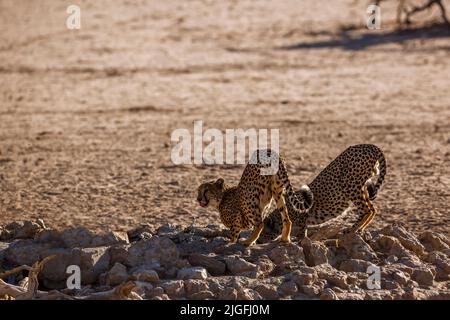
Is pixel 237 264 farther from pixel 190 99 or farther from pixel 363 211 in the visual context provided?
pixel 190 99

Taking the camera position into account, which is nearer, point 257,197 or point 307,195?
point 257,197

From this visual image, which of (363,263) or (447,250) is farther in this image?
(447,250)

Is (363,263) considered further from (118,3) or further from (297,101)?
(118,3)

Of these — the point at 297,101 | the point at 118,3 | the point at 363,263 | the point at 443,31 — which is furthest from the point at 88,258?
the point at 118,3

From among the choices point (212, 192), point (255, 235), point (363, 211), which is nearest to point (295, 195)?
point (255, 235)

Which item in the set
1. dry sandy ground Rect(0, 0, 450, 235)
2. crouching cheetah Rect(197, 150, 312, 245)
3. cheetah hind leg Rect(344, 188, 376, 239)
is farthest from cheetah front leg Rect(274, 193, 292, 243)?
dry sandy ground Rect(0, 0, 450, 235)

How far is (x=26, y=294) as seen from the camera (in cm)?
702

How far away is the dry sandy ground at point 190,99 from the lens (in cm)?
1051

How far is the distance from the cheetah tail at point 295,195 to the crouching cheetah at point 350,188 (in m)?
0.09

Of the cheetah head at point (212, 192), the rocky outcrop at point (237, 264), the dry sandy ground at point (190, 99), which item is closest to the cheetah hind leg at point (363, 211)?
the rocky outcrop at point (237, 264)

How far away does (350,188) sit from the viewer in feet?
28.9

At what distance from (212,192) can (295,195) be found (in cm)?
71

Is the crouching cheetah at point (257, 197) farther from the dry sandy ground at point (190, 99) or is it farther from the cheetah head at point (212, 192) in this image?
the dry sandy ground at point (190, 99)

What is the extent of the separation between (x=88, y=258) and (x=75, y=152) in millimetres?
5365
